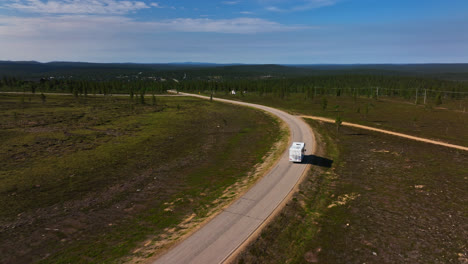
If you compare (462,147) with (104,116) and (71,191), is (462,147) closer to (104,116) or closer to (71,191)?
(71,191)

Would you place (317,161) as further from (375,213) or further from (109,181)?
(109,181)

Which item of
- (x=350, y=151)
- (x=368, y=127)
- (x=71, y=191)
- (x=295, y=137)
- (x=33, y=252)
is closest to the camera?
(x=33, y=252)

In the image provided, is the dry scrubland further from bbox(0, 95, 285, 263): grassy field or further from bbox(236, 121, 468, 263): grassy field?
bbox(0, 95, 285, 263): grassy field

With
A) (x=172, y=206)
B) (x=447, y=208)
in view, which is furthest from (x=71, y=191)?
(x=447, y=208)

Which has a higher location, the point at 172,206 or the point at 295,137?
the point at 295,137

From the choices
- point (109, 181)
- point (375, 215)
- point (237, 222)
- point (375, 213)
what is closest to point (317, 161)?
point (375, 213)

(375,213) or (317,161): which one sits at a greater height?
(317,161)
